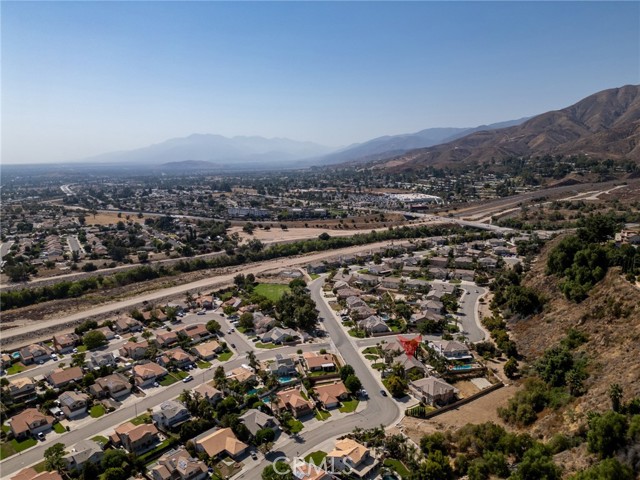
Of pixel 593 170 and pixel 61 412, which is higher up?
pixel 593 170

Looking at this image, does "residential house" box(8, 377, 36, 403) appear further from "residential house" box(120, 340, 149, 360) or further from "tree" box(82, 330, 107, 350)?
"residential house" box(120, 340, 149, 360)

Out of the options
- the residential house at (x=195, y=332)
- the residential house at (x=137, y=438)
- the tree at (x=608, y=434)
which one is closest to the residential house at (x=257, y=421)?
the residential house at (x=137, y=438)

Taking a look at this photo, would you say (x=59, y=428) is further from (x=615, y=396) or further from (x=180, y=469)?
(x=615, y=396)

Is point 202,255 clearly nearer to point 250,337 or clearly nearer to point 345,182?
point 250,337

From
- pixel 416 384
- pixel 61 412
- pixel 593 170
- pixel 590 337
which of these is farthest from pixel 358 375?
pixel 593 170

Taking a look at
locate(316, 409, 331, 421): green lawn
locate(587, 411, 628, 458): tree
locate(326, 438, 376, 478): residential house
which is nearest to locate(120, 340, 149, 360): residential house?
locate(316, 409, 331, 421): green lawn

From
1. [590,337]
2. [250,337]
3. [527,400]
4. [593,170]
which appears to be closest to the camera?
[527,400]

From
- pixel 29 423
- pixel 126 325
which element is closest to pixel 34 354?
pixel 126 325
